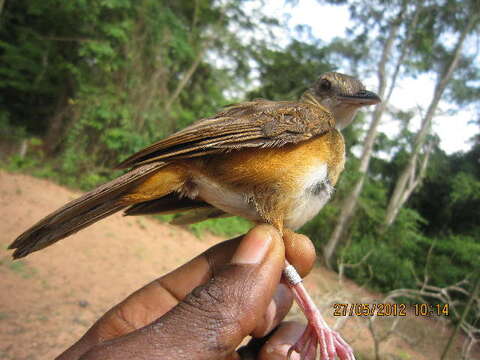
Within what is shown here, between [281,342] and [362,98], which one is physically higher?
[362,98]

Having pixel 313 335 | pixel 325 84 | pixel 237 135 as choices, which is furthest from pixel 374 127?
pixel 237 135

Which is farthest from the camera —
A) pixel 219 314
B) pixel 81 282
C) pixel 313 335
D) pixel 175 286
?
pixel 81 282

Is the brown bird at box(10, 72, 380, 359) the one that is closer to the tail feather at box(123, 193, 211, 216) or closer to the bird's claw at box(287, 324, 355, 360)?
the bird's claw at box(287, 324, 355, 360)

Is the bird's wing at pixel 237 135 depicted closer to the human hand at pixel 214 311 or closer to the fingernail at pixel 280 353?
the human hand at pixel 214 311

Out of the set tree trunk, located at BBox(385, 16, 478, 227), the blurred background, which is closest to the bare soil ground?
the blurred background

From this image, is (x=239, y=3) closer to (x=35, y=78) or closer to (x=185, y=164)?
(x=35, y=78)

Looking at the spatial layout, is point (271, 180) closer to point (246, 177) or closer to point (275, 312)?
point (246, 177)

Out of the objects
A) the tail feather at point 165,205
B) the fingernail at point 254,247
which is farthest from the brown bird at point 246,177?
the tail feather at point 165,205
